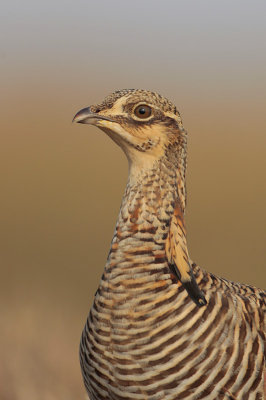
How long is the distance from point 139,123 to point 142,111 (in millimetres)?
59

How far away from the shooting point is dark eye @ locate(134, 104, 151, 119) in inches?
151

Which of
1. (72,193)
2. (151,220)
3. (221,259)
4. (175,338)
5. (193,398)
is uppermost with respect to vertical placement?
(72,193)

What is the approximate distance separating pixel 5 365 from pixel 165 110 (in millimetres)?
2622

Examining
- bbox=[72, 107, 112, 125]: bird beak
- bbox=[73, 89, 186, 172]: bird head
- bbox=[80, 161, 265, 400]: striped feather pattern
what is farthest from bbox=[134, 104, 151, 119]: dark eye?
bbox=[80, 161, 265, 400]: striped feather pattern

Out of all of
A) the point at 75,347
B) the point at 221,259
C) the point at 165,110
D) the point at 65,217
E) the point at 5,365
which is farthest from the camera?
the point at 65,217

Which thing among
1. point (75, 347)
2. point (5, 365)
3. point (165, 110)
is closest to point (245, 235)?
point (75, 347)

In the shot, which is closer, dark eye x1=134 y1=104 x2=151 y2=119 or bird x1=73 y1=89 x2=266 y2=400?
bird x1=73 y1=89 x2=266 y2=400

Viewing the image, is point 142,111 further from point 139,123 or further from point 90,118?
point 90,118

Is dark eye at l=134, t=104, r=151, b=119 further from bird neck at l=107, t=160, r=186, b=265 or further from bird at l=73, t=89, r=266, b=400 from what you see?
bird neck at l=107, t=160, r=186, b=265

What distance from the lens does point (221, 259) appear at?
8883 mm

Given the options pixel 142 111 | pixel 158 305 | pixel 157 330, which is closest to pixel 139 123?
pixel 142 111

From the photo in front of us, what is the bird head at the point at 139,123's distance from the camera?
3.82 meters

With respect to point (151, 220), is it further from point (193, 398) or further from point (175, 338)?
point (193, 398)

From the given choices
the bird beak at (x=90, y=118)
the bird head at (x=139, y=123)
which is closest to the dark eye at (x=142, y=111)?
the bird head at (x=139, y=123)
